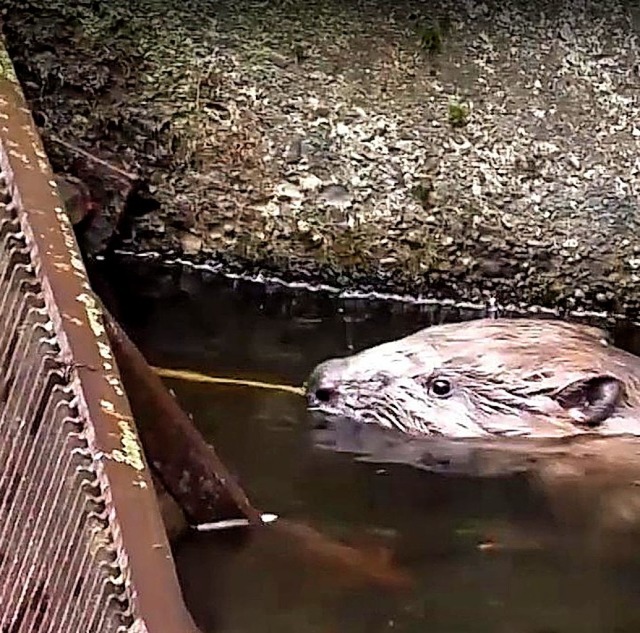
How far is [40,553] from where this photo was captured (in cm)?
164

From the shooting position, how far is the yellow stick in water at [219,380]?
3266 mm

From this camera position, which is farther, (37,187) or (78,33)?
(78,33)

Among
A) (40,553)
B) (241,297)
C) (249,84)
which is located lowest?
(241,297)

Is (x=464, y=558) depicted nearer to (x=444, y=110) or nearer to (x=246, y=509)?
(x=246, y=509)

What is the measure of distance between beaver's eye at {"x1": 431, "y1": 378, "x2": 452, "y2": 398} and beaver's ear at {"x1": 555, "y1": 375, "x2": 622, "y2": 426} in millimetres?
254

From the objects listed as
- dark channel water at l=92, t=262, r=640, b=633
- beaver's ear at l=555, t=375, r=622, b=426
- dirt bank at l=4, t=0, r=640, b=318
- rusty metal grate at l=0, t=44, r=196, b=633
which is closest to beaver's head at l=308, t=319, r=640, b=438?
beaver's ear at l=555, t=375, r=622, b=426

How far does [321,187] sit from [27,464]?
2.54 metres

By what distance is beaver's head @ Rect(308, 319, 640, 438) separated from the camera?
3.06 metres

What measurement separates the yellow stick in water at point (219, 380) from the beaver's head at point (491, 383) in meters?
0.08

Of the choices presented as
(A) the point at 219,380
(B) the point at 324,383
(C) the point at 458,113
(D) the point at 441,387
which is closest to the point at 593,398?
(D) the point at 441,387

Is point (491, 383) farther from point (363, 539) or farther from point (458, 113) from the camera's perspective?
point (458, 113)

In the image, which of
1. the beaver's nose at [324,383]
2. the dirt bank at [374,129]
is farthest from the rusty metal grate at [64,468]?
the dirt bank at [374,129]

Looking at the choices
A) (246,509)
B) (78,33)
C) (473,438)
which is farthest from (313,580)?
(78,33)

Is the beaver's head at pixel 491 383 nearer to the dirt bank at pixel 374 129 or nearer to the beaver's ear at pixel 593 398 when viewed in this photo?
the beaver's ear at pixel 593 398
